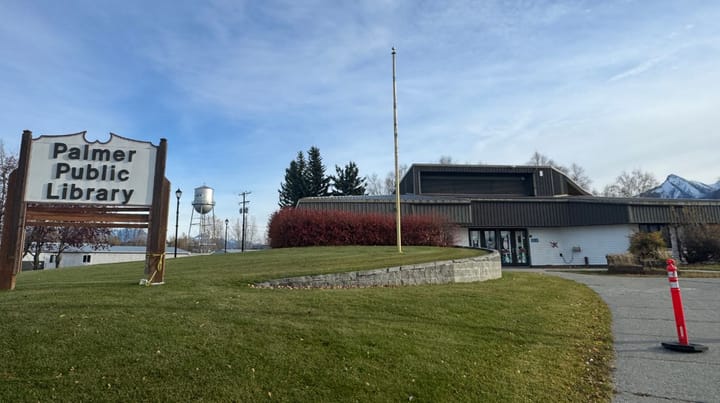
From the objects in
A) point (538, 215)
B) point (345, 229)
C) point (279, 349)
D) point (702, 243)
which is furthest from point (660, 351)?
point (538, 215)

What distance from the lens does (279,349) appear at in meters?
4.34

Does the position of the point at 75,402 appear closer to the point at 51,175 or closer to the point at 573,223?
the point at 51,175

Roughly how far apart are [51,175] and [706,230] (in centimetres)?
3081

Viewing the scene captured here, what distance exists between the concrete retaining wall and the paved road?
10.9 feet

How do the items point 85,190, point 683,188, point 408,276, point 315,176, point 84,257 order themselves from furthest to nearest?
point 683,188, point 315,176, point 84,257, point 408,276, point 85,190

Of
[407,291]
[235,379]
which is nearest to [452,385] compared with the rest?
[235,379]

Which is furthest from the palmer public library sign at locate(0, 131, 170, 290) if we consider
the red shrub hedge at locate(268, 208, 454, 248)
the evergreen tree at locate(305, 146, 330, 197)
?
the evergreen tree at locate(305, 146, 330, 197)

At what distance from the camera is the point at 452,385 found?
3.90 metres

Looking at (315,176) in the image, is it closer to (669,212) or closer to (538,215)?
(538,215)

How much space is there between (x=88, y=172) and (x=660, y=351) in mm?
9964

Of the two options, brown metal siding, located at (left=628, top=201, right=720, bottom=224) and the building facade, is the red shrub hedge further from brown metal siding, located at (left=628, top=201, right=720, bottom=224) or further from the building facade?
brown metal siding, located at (left=628, top=201, right=720, bottom=224)

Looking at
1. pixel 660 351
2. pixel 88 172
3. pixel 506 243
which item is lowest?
pixel 660 351

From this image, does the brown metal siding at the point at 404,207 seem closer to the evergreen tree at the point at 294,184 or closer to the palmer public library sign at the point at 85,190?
the palmer public library sign at the point at 85,190

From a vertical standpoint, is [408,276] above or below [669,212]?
below
